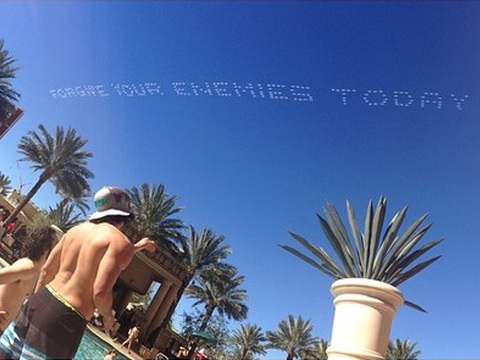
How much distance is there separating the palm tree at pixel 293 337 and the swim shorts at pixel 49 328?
37.1 meters

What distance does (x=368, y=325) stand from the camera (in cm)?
213

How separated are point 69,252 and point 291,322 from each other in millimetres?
37742

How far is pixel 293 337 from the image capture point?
120 ft

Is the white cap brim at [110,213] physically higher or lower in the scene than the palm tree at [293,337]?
lower

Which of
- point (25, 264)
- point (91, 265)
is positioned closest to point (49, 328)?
point (91, 265)

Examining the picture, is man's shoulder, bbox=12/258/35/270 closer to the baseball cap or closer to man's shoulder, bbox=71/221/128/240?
man's shoulder, bbox=71/221/128/240

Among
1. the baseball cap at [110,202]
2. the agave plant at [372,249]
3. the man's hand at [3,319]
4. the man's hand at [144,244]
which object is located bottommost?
the man's hand at [3,319]

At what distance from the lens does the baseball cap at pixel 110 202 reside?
1848mm

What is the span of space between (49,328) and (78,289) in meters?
0.19

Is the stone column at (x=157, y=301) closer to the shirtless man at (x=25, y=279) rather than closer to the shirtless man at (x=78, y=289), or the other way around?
the shirtless man at (x=25, y=279)

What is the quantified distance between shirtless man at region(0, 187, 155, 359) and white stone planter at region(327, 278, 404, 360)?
1162 mm

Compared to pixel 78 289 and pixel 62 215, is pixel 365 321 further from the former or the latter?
pixel 62 215

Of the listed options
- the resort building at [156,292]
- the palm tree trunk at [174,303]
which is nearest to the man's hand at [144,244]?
the resort building at [156,292]

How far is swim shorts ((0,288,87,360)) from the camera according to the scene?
1637 mm
